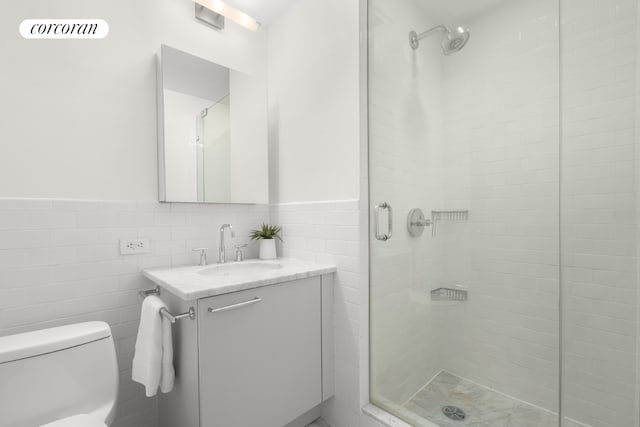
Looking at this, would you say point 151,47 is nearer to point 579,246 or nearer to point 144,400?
point 144,400

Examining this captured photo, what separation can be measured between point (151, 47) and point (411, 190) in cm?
162

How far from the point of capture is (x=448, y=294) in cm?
161

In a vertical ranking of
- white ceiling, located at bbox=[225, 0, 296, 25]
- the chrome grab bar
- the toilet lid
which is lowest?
the toilet lid

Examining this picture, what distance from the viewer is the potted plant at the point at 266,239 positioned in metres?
1.86

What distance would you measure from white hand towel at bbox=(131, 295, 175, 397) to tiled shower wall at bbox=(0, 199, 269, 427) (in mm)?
348

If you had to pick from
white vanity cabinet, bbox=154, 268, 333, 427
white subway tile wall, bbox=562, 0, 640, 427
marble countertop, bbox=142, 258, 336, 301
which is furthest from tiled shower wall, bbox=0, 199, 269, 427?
white subway tile wall, bbox=562, 0, 640, 427

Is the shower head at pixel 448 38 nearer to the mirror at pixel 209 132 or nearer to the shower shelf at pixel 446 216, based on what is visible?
the shower shelf at pixel 446 216

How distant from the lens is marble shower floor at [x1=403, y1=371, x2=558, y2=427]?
133cm

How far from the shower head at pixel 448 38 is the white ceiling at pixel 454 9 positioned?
3 centimetres

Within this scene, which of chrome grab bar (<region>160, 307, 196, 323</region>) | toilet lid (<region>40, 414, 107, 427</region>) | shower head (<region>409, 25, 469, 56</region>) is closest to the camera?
toilet lid (<region>40, 414, 107, 427</region>)

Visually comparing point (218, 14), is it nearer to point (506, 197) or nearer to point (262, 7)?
point (262, 7)

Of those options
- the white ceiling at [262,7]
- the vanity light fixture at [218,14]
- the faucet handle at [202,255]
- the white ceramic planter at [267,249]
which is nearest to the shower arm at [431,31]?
the white ceiling at [262,7]

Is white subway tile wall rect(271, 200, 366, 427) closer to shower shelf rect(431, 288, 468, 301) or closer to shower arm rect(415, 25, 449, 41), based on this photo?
Result: shower shelf rect(431, 288, 468, 301)

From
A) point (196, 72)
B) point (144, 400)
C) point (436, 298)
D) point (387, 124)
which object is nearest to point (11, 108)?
point (196, 72)
